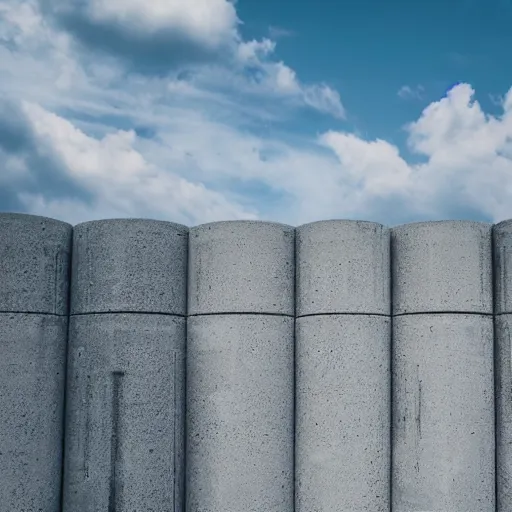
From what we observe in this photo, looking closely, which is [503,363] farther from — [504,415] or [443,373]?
[443,373]

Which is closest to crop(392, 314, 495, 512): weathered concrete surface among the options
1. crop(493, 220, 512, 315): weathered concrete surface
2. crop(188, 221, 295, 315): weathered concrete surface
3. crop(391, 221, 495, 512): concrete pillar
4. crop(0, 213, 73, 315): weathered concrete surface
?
crop(391, 221, 495, 512): concrete pillar

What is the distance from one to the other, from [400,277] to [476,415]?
1314 millimetres

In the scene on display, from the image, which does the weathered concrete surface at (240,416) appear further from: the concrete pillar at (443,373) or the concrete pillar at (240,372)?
the concrete pillar at (443,373)

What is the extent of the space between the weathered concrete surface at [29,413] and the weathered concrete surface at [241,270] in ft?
4.14

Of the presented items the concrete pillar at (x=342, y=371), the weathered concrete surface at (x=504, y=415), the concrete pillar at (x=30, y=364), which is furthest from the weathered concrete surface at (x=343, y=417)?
the concrete pillar at (x=30, y=364)

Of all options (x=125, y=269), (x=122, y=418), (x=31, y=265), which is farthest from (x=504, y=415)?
(x=31, y=265)

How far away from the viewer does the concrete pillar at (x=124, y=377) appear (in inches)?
251

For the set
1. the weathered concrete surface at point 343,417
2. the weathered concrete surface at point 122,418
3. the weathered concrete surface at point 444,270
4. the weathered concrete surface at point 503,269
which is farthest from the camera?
the weathered concrete surface at point 503,269

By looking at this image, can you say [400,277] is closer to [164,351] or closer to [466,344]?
[466,344]

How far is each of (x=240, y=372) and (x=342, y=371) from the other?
84cm

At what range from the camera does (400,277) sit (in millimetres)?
6789

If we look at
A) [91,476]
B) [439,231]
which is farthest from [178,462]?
[439,231]

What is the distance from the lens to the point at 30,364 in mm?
6277

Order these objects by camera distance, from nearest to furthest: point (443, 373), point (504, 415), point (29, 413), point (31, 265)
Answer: point (29, 413) < point (31, 265) < point (443, 373) < point (504, 415)
